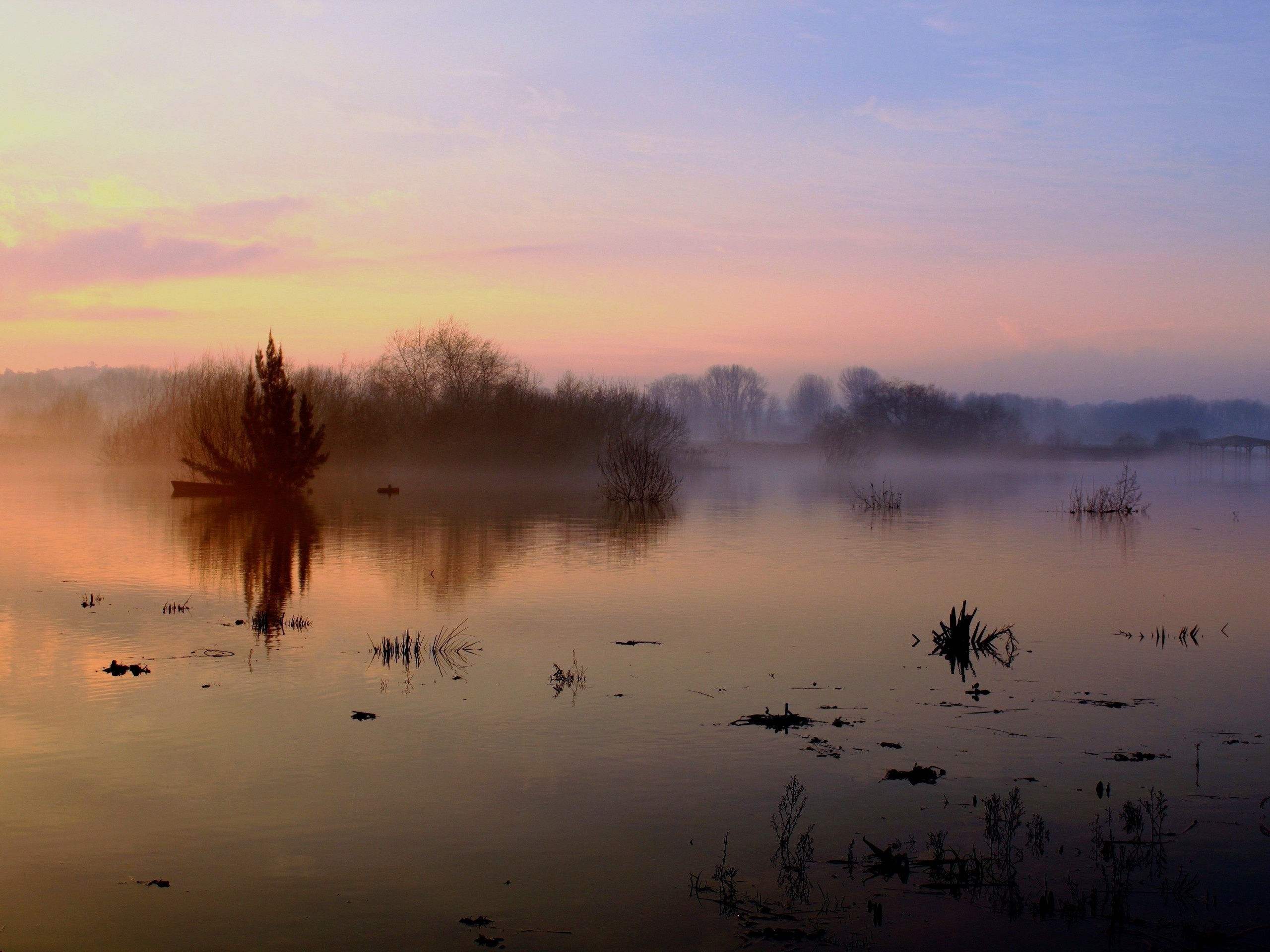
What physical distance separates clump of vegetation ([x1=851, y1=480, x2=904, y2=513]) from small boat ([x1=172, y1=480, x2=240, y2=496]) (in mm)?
26832

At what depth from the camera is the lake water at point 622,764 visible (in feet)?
19.9

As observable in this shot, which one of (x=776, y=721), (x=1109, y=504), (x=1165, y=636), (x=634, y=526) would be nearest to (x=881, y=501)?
(x=1109, y=504)

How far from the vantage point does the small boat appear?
45875 millimetres

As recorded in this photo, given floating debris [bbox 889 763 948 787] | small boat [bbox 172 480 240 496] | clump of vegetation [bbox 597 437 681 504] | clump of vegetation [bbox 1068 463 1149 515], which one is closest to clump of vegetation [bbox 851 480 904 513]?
clump of vegetation [bbox 1068 463 1149 515]

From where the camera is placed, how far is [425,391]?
73750 millimetres

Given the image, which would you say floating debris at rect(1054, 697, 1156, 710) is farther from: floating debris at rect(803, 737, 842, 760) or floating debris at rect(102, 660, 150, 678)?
floating debris at rect(102, 660, 150, 678)

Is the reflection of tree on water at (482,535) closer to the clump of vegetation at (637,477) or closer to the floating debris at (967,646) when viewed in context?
the clump of vegetation at (637,477)

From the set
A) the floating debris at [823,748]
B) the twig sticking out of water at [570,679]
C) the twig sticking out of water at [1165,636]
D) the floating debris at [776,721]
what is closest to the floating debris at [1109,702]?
the floating debris at [776,721]

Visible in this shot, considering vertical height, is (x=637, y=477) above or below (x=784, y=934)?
above

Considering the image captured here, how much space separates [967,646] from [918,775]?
18.9 feet

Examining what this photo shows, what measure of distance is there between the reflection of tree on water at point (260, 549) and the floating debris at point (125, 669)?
2.18 metres

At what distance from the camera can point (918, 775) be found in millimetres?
8375

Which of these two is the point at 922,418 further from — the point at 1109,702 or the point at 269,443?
the point at 1109,702

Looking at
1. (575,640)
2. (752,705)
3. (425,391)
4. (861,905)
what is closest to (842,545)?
(575,640)
